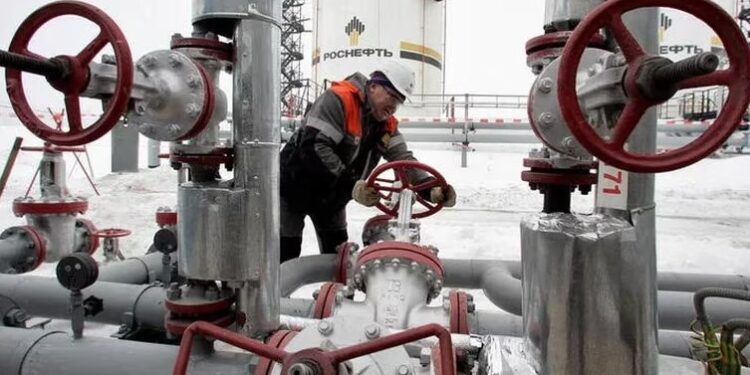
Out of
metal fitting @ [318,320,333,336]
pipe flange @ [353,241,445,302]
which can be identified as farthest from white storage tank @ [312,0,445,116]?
metal fitting @ [318,320,333,336]

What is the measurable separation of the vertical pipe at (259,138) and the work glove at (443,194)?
1.01 metres

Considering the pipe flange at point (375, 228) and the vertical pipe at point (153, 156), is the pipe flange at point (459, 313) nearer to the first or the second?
the pipe flange at point (375, 228)

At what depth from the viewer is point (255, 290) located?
1.23 meters

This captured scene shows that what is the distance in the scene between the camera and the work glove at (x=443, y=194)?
6.99ft

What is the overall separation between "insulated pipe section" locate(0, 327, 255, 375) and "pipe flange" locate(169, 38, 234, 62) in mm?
651

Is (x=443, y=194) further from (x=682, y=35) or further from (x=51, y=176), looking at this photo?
(x=682, y=35)

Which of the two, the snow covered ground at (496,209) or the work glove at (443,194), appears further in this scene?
the snow covered ground at (496,209)

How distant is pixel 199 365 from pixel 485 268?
146 centimetres

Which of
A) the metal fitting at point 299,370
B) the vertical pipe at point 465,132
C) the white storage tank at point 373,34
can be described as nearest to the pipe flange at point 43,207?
the metal fitting at point 299,370

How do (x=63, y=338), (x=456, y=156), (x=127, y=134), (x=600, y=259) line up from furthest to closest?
(x=456, y=156) → (x=127, y=134) → (x=63, y=338) → (x=600, y=259)

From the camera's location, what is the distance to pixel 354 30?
732cm

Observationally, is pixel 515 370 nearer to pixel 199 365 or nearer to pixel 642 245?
pixel 642 245

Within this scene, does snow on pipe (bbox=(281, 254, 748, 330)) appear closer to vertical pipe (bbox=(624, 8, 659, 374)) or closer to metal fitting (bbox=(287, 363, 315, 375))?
vertical pipe (bbox=(624, 8, 659, 374))

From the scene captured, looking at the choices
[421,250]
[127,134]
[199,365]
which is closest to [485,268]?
[421,250]
